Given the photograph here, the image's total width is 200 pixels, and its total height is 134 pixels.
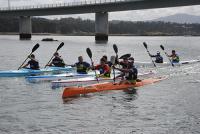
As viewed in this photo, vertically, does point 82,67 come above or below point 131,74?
above

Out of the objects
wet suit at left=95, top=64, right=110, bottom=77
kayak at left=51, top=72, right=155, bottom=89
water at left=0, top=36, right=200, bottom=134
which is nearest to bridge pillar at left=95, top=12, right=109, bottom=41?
water at left=0, top=36, right=200, bottom=134

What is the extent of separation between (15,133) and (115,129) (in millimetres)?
4106

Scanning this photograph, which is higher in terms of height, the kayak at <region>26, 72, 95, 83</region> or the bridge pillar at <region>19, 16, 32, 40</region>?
the bridge pillar at <region>19, 16, 32, 40</region>

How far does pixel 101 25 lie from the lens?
110m

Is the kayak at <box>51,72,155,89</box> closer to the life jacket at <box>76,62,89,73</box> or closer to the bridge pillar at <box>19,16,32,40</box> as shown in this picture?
the life jacket at <box>76,62,89,73</box>

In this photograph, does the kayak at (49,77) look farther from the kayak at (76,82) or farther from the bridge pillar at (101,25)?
the bridge pillar at (101,25)

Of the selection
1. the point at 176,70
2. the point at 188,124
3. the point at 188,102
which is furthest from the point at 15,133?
the point at 176,70

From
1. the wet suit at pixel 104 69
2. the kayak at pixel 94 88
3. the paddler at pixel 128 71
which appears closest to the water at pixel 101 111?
the kayak at pixel 94 88

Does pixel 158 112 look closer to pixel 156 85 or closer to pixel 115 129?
pixel 115 129

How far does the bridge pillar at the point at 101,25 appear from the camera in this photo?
10756 cm

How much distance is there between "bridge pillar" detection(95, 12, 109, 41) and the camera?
108 m

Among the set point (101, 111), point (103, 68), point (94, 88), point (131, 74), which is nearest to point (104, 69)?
point (103, 68)

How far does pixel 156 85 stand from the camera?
3061 cm

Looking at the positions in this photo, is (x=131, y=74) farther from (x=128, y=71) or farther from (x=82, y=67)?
(x=82, y=67)
